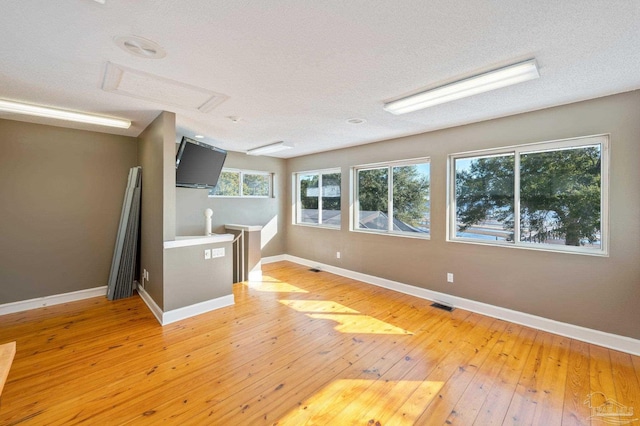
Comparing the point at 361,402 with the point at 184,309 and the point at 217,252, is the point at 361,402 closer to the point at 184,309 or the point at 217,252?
the point at 184,309

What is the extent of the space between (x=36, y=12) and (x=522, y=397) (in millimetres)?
3996

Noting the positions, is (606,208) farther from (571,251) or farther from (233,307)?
(233,307)

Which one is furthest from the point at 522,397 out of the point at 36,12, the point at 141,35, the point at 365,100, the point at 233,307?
the point at 36,12

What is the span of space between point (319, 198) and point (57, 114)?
167 inches

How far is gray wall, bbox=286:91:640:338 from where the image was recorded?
254 cm

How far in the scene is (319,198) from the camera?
19.4ft

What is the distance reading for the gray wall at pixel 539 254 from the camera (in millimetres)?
2537

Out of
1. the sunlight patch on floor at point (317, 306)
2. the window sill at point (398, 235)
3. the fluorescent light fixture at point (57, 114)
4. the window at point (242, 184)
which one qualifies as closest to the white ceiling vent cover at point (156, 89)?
the fluorescent light fixture at point (57, 114)

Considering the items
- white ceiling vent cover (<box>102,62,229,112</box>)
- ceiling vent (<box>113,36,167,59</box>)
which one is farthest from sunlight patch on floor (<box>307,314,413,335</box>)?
ceiling vent (<box>113,36,167,59</box>)

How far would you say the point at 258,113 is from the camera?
3.19 meters

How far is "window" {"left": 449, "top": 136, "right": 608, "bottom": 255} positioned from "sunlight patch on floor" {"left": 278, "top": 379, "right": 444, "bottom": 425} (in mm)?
2176

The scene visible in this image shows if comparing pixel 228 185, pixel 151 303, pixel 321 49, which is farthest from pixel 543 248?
pixel 228 185

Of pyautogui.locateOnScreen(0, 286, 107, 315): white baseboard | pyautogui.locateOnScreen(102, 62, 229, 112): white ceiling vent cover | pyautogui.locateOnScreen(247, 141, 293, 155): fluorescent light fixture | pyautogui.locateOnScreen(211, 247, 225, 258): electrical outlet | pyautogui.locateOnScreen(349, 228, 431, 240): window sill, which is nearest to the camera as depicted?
pyautogui.locateOnScreen(102, 62, 229, 112): white ceiling vent cover

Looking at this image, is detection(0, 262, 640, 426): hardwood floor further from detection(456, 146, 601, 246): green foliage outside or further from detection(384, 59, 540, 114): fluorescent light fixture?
detection(384, 59, 540, 114): fluorescent light fixture
